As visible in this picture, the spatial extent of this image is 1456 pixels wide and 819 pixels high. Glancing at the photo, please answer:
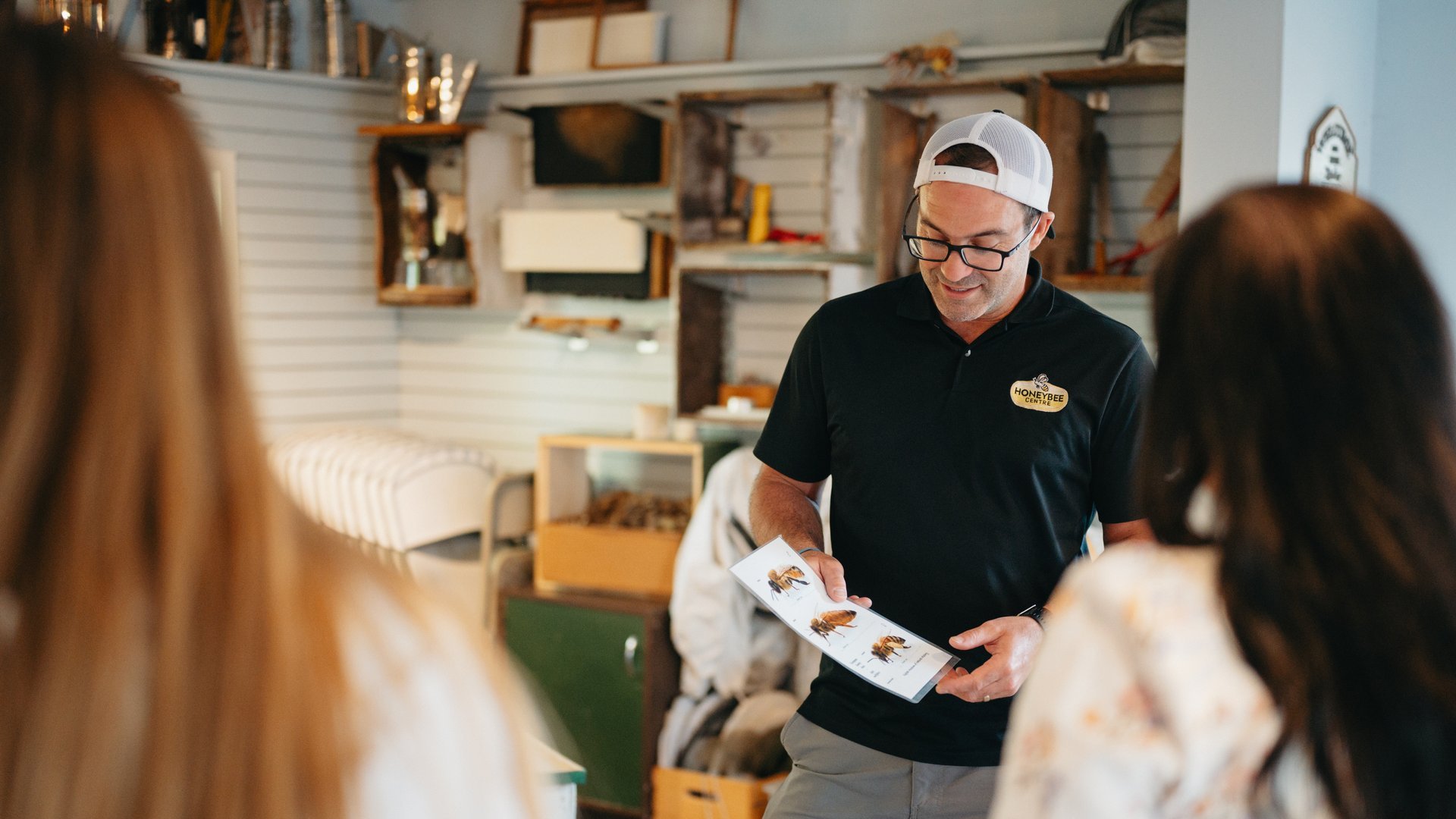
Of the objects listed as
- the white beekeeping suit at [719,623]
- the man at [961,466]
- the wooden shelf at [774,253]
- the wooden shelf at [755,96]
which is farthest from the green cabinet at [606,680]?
the man at [961,466]

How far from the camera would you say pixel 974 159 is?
2.30 m

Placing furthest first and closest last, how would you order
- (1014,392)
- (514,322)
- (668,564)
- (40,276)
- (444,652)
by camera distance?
(514,322)
(668,564)
(1014,392)
(444,652)
(40,276)

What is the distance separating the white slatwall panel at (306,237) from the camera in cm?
548

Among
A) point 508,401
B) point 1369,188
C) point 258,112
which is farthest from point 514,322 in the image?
point 1369,188

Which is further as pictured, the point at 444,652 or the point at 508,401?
the point at 508,401

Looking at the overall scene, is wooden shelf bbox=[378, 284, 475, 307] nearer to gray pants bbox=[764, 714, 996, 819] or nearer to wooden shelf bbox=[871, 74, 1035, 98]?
wooden shelf bbox=[871, 74, 1035, 98]

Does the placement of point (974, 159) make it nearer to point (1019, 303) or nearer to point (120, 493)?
point (1019, 303)

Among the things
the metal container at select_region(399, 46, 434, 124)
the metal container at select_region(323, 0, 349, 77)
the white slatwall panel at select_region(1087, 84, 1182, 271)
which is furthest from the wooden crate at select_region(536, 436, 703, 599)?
the metal container at select_region(323, 0, 349, 77)

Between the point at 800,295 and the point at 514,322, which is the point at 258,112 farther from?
the point at 800,295

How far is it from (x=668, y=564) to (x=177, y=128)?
12.9ft

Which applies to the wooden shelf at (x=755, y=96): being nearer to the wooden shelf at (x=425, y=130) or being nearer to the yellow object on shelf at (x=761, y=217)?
the yellow object on shelf at (x=761, y=217)

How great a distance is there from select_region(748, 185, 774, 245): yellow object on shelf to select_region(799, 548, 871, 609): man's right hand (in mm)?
Answer: 2671

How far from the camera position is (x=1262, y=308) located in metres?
1.00

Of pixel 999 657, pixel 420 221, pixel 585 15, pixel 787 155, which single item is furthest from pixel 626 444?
pixel 999 657
